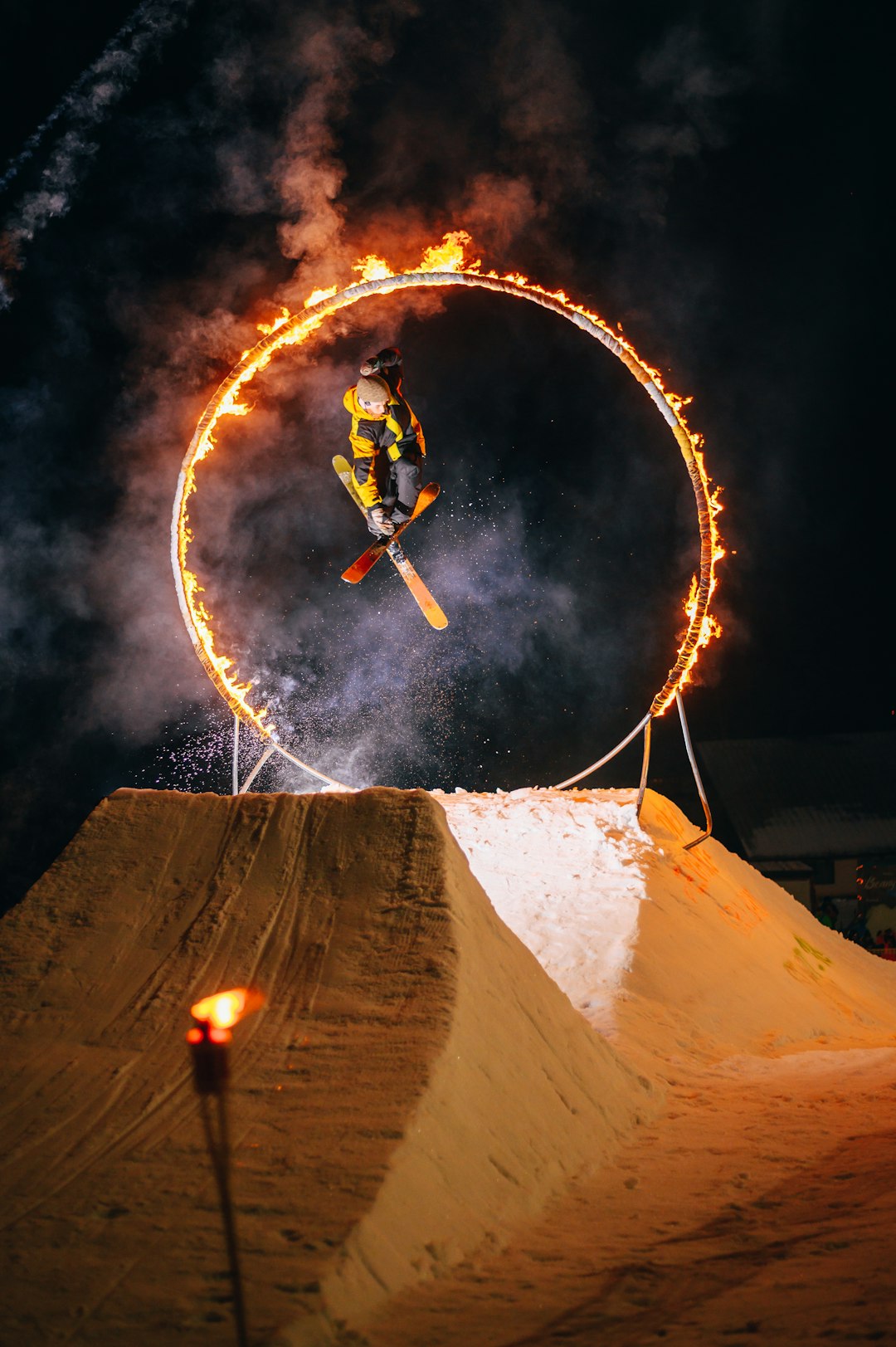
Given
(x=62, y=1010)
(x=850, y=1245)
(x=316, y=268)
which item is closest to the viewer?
(x=850, y=1245)

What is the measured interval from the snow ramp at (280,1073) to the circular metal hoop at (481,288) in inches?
146

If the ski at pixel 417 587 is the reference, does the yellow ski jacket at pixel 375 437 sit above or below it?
above

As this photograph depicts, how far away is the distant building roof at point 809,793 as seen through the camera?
24547mm

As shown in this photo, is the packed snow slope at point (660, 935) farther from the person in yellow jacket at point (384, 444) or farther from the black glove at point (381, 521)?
the person in yellow jacket at point (384, 444)

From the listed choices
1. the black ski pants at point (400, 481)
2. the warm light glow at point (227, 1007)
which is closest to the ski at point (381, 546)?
the black ski pants at point (400, 481)

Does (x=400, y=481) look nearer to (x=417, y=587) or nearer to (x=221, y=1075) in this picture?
(x=417, y=587)

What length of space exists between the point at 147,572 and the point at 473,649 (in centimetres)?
852

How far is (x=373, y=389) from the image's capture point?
9.89m

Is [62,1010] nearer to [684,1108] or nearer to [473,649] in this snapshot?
[684,1108]

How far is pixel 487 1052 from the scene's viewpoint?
545 centimetres


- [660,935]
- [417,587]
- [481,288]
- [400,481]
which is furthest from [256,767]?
[481,288]

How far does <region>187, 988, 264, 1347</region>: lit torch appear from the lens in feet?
12.4

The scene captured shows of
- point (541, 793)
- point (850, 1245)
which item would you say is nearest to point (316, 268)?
point (541, 793)

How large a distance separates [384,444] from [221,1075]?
7247mm
